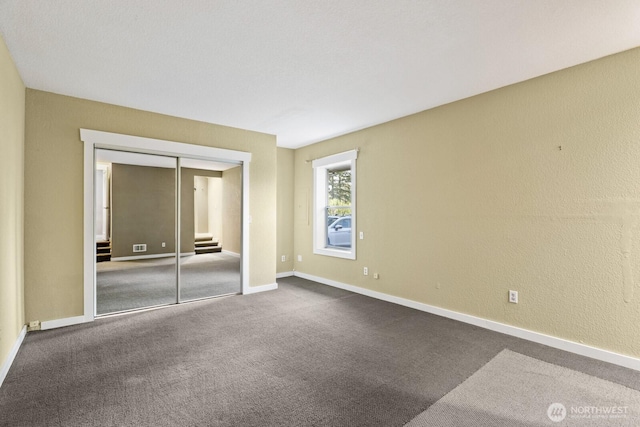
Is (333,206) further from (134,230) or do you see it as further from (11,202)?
(11,202)

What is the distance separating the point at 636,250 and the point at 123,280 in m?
5.45

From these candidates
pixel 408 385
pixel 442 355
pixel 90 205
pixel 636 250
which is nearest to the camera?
pixel 408 385

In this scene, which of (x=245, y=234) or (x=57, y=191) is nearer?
(x=57, y=191)

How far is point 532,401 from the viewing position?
213cm

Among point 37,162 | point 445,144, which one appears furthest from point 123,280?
point 445,144

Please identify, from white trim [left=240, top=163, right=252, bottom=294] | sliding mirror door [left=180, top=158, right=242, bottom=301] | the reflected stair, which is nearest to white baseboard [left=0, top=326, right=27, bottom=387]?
sliding mirror door [left=180, top=158, right=242, bottom=301]

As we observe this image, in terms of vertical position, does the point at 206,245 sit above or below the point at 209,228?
below

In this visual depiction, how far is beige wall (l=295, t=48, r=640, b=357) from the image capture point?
2.64 m

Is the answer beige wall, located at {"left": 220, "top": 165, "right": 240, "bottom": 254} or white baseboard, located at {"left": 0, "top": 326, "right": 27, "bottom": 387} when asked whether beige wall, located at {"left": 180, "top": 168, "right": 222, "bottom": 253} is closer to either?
beige wall, located at {"left": 220, "top": 165, "right": 240, "bottom": 254}

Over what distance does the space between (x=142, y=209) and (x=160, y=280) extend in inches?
40.0

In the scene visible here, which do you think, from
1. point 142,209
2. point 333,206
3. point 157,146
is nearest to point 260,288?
point 333,206

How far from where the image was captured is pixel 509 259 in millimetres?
3285

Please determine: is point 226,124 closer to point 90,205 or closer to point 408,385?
point 90,205

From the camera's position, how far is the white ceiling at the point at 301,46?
2.07 meters
